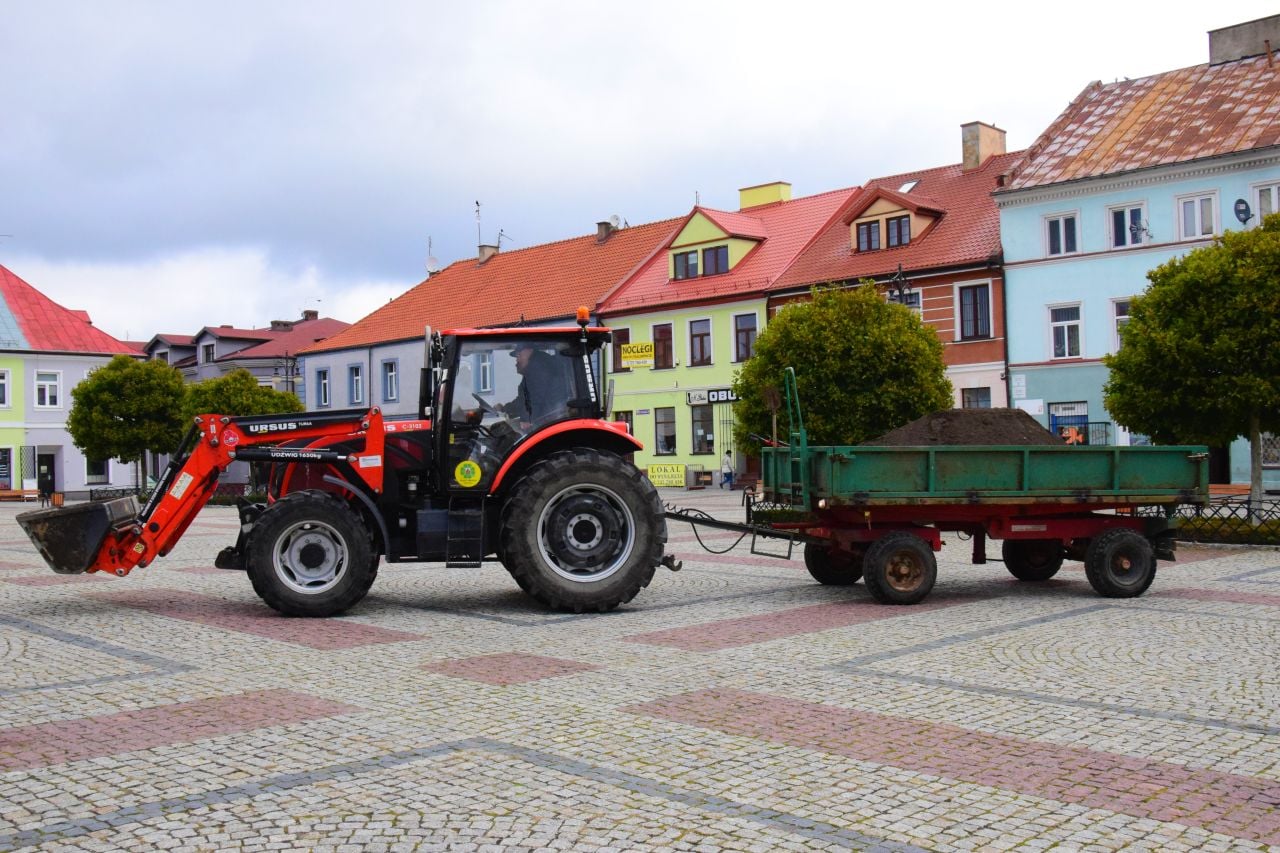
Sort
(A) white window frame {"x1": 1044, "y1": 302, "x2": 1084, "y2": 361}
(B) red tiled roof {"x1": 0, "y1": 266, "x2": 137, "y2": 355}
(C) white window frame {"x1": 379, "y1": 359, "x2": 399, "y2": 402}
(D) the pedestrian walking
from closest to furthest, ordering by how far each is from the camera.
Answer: (A) white window frame {"x1": 1044, "y1": 302, "x2": 1084, "y2": 361}, (D) the pedestrian walking, (C) white window frame {"x1": 379, "y1": 359, "x2": 399, "y2": 402}, (B) red tiled roof {"x1": 0, "y1": 266, "x2": 137, "y2": 355}

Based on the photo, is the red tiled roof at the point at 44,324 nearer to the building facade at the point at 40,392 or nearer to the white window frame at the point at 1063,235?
the building facade at the point at 40,392

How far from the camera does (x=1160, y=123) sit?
33312mm

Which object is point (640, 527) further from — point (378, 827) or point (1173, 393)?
point (1173, 393)

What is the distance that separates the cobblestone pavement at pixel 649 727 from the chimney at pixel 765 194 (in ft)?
121

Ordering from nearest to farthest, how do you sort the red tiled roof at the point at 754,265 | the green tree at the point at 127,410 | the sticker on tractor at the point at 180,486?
the sticker on tractor at the point at 180,486 < the red tiled roof at the point at 754,265 < the green tree at the point at 127,410

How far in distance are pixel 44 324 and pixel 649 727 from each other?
57.6 meters

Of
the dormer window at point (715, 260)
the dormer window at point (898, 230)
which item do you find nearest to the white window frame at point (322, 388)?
the dormer window at point (715, 260)

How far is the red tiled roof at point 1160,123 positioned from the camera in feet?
103

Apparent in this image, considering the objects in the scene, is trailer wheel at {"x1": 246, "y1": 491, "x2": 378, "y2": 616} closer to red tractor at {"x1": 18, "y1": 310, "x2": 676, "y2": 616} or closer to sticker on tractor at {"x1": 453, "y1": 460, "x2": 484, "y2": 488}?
red tractor at {"x1": 18, "y1": 310, "x2": 676, "y2": 616}

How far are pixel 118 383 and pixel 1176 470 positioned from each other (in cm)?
4247

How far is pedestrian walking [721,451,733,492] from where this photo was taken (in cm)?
4150

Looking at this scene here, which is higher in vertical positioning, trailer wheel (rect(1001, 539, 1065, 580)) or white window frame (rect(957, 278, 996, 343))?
white window frame (rect(957, 278, 996, 343))

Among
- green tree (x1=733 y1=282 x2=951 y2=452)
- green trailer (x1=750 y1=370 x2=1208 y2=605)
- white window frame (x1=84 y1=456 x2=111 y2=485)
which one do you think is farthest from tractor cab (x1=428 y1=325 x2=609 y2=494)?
white window frame (x1=84 y1=456 x2=111 y2=485)

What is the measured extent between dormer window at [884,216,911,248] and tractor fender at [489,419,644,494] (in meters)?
28.0
